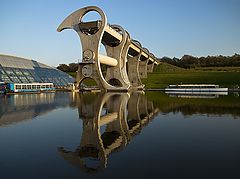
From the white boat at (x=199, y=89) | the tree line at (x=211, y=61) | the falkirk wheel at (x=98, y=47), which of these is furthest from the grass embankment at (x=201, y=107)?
the tree line at (x=211, y=61)

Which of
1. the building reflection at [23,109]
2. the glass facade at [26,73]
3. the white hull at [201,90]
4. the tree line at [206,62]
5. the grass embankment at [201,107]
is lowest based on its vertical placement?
the grass embankment at [201,107]

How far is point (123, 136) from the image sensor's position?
11.7 metres

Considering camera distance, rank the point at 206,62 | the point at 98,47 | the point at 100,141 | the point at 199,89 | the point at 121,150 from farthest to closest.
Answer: the point at 206,62 → the point at 199,89 → the point at 98,47 → the point at 100,141 → the point at 121,150

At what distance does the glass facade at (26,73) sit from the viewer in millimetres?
62931

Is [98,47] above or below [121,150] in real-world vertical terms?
above

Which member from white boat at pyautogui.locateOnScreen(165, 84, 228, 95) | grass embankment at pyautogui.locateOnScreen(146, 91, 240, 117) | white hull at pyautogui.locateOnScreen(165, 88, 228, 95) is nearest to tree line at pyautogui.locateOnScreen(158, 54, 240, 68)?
white boat at pyautogui.locateOnScreen(165, 84, 228, 95)

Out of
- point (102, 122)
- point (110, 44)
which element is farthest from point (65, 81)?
point (102, 122)

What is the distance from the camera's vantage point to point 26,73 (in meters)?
69.2

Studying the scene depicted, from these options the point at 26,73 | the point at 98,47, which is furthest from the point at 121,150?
the point at 26,73

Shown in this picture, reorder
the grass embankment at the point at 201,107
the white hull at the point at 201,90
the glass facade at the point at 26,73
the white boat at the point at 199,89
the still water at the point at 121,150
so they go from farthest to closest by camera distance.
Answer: the glass facade at the point at 26,73
the white boat at the point at 199,89
the white hull at the point at 201,90
the grass embankment at the point at 201,107
the still water at the point at 121,150

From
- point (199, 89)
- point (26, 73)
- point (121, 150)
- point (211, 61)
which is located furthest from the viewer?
point (211, 61)

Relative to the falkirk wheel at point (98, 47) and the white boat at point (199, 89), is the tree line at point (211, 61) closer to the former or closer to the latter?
the white boat at point (199, 89)

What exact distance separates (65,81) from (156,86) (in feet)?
→ 102

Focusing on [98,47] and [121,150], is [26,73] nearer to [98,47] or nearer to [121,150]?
[98,47]
